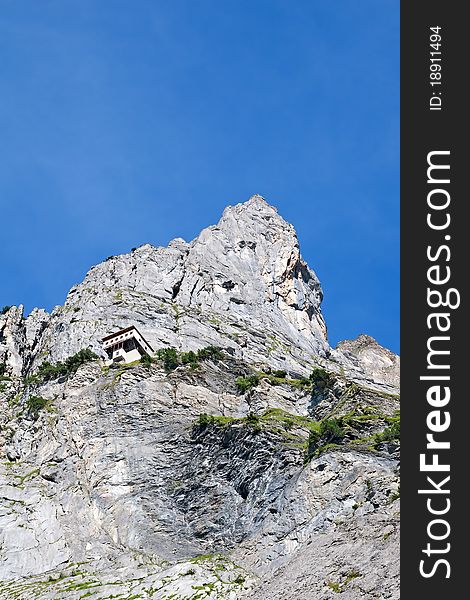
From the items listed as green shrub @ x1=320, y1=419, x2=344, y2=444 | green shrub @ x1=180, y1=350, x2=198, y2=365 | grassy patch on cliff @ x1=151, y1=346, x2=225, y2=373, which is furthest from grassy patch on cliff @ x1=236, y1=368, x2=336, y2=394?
green shrub @ x1=320, y1=419, x2=344, y2=444

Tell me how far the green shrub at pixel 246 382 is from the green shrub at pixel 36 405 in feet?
72.7

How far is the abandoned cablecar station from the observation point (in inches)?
4220

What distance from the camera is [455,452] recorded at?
22.5m

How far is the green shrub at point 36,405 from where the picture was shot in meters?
90.2

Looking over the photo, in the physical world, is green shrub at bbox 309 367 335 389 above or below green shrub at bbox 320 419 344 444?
above

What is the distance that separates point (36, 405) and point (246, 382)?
24.4m

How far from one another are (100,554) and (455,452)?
46035 millimetres

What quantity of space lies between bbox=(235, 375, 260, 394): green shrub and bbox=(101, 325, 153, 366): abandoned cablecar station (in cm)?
1664

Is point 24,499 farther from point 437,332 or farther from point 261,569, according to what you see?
point 437,332

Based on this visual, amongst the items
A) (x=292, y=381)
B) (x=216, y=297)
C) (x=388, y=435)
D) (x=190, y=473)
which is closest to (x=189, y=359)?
(x=292, y=381)

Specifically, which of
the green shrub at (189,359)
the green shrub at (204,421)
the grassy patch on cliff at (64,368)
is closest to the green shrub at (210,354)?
the green shrub at (189,359)

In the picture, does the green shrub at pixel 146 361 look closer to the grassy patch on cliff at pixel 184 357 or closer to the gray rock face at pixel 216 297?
the grassy patch on cliff at pixel 184 357

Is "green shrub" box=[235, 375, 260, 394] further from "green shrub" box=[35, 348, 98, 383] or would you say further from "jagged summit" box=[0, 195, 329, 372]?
"green shrub" box=[35, 348, 98, 383]

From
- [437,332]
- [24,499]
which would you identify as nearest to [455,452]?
[437,332]
